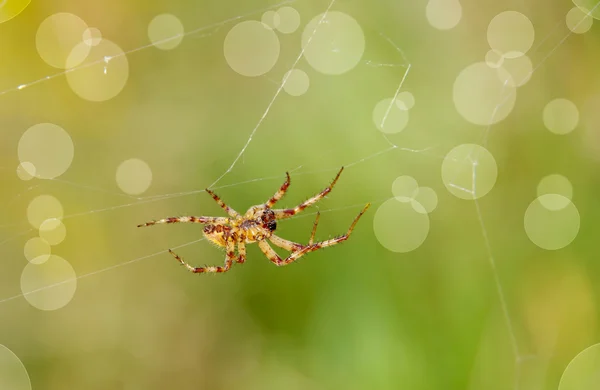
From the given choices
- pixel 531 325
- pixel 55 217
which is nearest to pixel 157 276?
pixel 55 217

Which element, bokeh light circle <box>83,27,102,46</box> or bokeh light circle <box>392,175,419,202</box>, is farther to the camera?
bokeh light circle <box>83,27,102,46</box>

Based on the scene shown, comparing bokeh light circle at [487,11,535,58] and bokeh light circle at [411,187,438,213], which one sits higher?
bokeh light circle at [487,11,535,58]

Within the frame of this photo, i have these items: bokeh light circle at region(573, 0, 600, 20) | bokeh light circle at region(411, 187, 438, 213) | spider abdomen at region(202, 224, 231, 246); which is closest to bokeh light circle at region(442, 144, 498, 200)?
bokeh light circle at region(411, 187, 438, 213)

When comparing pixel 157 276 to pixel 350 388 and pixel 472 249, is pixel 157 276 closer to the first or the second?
pixel 350 388

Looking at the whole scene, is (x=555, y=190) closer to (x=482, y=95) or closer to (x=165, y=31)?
(x=482, y=95)

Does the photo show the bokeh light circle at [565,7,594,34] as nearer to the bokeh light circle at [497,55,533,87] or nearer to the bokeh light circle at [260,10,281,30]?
the bokeh light circle at [497,55,533,87]

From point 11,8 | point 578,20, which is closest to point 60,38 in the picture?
point 11,8

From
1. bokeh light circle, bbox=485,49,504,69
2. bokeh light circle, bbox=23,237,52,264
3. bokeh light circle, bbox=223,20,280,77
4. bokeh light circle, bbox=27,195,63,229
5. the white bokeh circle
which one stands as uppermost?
the white bokeh circle

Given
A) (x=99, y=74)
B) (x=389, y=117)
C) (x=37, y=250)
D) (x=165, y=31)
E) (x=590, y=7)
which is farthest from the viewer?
(x=165, y=31)
